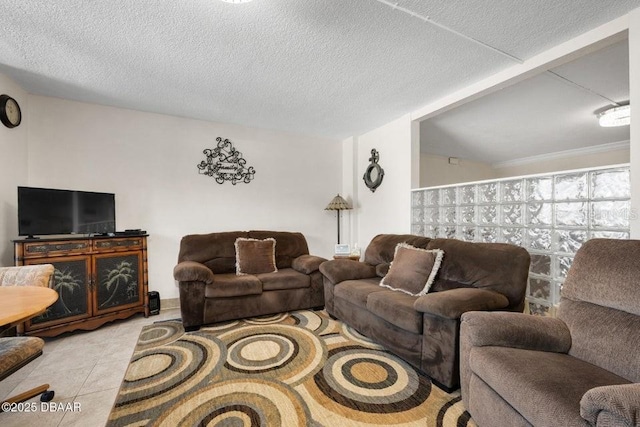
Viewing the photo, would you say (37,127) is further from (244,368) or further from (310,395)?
(310,395)

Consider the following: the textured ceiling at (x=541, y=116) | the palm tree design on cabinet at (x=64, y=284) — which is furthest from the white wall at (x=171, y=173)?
the textured ceiling at (x=541, y=116)

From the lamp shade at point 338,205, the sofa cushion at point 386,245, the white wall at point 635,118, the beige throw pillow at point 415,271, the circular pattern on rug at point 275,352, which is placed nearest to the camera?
the white wall at point 635,118

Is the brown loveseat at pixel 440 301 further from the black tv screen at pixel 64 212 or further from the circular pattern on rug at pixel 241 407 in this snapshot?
the black tv screen at pixel 64 212

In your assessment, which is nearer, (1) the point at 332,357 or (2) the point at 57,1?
(2) the point at 57,1

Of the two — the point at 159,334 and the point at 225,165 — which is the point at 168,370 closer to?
the point at 159,334

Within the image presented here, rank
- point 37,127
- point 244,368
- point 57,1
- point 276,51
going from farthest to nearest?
point 37,127, point 276,51, point 244,368, point 57,1

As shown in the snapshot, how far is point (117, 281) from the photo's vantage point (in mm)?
2885

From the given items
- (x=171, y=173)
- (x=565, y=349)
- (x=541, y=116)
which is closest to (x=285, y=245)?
(x=171, y=173)

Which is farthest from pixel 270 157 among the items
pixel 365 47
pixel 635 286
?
pixel 635 286

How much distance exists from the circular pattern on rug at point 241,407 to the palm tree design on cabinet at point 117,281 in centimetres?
177

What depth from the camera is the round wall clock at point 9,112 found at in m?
2.47

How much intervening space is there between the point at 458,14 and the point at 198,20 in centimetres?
170

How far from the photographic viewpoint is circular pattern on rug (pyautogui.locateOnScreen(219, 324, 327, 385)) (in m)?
1.97

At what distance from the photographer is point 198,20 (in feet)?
5.95
